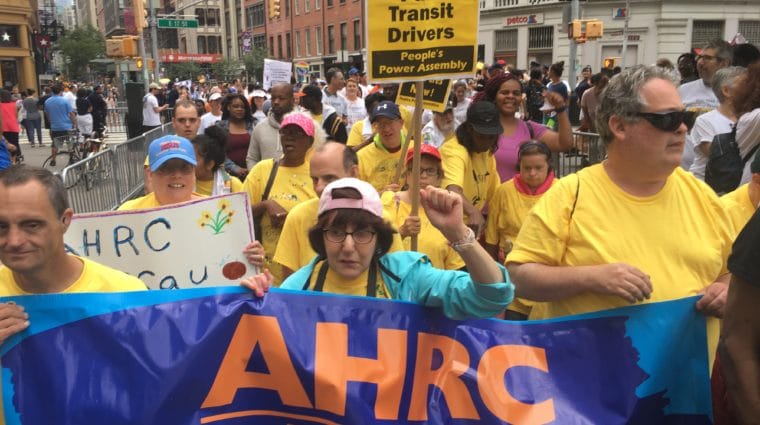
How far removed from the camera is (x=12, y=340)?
91.2 inches

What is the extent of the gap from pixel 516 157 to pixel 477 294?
3.49 meters

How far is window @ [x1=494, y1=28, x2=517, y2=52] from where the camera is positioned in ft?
143

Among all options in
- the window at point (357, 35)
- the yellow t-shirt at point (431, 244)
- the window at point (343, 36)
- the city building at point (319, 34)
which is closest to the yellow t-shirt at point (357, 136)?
the yellow t-shirt at point (431, 244)

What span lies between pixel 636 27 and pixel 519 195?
3897 centimetres

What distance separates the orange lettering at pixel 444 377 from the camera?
7.74 feet

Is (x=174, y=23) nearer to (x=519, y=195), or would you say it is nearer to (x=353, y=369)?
(x=519, y=195)

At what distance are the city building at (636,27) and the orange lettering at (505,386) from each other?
37.7 meters

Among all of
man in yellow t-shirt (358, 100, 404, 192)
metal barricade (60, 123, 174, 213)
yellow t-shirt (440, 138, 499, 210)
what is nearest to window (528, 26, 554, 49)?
metal barricade (60, 123, 174, 213)

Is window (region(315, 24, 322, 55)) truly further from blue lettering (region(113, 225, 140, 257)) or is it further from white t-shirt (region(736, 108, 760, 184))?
blue lettering (region(113, 225, 140, 257))

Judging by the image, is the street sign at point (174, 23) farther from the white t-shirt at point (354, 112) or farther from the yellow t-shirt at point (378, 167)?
the yellow t-shirt at point (378, 167)

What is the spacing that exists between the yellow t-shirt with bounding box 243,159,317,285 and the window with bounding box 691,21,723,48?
135ft

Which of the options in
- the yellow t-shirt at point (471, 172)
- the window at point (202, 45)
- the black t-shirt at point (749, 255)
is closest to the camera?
the black t-shirt at point (749, 255)

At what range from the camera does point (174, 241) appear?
3.41 metres

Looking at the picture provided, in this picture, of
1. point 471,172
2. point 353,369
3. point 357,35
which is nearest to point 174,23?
point 471,172
